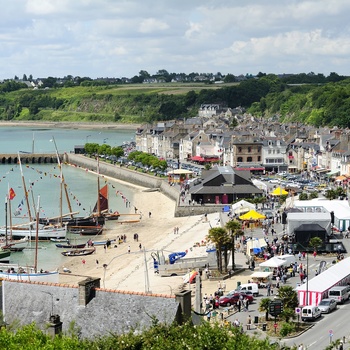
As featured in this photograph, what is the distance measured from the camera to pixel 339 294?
94.7 feet

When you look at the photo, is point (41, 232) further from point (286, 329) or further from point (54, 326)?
point (54, 326)

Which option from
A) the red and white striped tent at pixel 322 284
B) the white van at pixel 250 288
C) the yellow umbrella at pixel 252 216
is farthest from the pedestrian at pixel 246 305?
the yellow umbrella at pixel 252 216

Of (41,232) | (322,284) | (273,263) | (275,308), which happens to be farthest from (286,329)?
(41,232)

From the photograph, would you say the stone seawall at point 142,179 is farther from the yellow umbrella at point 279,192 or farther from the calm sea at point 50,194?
the yellow umbrella at point 279,192

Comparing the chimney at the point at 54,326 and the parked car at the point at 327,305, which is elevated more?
the chimney at the point at 54,326

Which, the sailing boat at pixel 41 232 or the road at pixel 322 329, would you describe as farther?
the sailing boat at pixel 41 232

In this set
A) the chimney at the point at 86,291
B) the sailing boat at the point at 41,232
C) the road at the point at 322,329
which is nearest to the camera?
the chimney at the point at 86,291

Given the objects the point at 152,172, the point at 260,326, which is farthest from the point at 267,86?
the point at 260,326

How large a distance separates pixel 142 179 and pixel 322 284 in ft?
168

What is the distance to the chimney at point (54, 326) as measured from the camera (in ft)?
63.9

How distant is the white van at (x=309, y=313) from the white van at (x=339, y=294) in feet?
6.85

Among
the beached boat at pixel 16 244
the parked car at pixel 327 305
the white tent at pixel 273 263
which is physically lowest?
the beached boat at pixel 16 244

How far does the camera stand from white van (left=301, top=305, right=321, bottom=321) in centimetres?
2661

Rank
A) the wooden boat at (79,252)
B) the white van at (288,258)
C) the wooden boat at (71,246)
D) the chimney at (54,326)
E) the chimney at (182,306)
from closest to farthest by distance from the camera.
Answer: the chimney at (54,326), the chimney at (182,306), the white van at (288,258), the wooden boat at (79,252), the wooden boat at (71,246)
